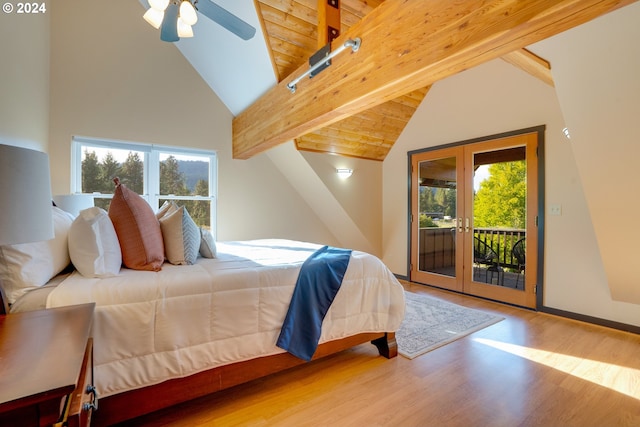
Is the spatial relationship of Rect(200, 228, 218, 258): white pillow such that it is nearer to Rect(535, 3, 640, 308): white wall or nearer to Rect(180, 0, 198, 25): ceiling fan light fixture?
Rect(180, 0, 198, 25): ceiling fan light fixture

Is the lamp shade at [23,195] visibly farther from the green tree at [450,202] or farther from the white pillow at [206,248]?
the green tree at [450,202]

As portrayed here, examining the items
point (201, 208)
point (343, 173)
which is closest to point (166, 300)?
point (201, 208)

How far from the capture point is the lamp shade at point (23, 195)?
2.77 feet

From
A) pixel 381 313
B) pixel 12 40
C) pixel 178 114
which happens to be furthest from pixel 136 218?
pixel 178 114

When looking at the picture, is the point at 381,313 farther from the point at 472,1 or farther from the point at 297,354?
the point at 472,1

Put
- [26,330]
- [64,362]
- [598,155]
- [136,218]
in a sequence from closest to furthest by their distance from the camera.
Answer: [64,362] → [26,330] → [136,218] → [598,155]

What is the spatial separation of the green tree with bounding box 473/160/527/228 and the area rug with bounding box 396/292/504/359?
1.21 meters

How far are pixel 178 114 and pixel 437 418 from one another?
405 centimetres

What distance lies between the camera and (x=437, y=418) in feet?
5.41

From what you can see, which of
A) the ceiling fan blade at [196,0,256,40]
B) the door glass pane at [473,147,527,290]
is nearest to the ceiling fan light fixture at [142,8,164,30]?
the ceiling fan blade at [196,0,256,40]

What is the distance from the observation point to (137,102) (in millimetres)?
3529

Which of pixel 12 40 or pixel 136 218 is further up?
pixel 12 40

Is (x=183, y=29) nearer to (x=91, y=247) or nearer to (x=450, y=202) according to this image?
(x=91, y=247)

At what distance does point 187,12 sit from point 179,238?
146cm
